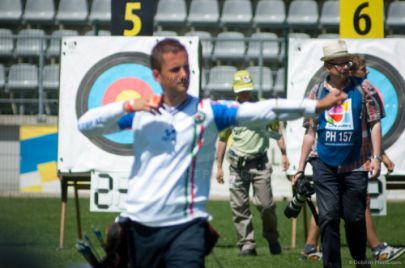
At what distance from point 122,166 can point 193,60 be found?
136 centimetres

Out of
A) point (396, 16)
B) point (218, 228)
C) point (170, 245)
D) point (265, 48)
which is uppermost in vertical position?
point (396, 16)

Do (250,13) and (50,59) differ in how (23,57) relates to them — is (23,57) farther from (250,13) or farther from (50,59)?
(250,13)

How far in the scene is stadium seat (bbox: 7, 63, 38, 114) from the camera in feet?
57.2

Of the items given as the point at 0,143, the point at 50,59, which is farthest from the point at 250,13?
the point at 0,143

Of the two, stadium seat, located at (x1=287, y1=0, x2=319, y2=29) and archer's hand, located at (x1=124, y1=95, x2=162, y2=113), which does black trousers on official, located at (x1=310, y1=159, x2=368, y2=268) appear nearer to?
archer's hand, located at (x1=124, y1=95, x2=162, y2=113)

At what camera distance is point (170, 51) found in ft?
15.8

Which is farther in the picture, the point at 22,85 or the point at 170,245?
the point at 22,85

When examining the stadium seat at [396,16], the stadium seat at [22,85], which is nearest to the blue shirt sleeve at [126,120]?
the stadium seat at [22,85]

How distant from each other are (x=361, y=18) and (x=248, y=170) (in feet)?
6.76

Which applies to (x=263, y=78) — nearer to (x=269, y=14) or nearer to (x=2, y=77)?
(x=269, y=14)

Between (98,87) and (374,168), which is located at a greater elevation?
(98,87)

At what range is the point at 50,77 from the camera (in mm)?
17859

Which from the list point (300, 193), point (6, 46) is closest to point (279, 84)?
point (6, 46)

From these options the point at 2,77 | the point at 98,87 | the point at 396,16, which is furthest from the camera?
the point at 396,16
